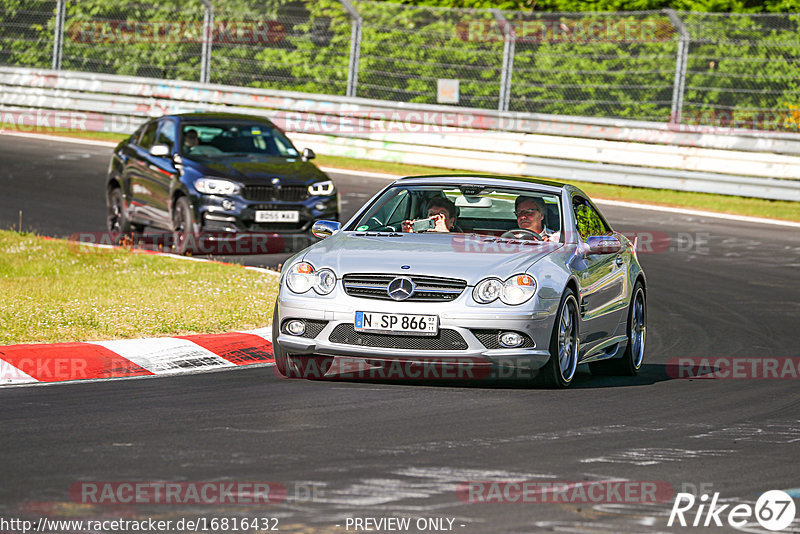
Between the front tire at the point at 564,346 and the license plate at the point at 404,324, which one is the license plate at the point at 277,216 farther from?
the license plate at the point at 404,324

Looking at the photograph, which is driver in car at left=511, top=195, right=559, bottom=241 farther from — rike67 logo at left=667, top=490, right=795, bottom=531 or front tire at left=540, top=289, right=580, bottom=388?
rike67 logo at left=667, top=490, right=795, bottom=531

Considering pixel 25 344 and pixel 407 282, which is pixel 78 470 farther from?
pixel 25 344

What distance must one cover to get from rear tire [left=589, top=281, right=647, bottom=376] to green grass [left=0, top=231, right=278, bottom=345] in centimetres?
275

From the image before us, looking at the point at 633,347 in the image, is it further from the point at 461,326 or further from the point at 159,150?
the point at 159,150

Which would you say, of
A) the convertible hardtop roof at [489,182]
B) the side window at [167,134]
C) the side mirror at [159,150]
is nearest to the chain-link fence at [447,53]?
the side window at [167,134]

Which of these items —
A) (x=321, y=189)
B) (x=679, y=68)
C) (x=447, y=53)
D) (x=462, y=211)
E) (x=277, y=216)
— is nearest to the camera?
(x=462, y=211)

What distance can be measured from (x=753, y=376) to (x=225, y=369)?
3708 millimetres

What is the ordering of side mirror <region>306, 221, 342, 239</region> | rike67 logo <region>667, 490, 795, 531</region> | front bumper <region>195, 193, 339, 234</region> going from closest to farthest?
rike67 logo <region>667, 490, 795, 531</region>
side mirror <region>306, 221, 342, 239</region>
front bumper <region>195, 193, 339, 234</region>

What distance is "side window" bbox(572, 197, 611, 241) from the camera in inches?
419

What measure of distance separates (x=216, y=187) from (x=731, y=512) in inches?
431

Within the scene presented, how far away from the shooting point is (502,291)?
9055mm

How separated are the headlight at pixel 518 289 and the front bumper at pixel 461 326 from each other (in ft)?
0.19

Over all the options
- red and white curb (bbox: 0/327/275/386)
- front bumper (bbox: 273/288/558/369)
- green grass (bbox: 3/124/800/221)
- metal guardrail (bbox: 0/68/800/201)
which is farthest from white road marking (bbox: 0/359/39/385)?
metal guardrail (bbox: 0/68/800/201)

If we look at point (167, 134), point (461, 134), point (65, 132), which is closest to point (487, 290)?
point (167, 134)
